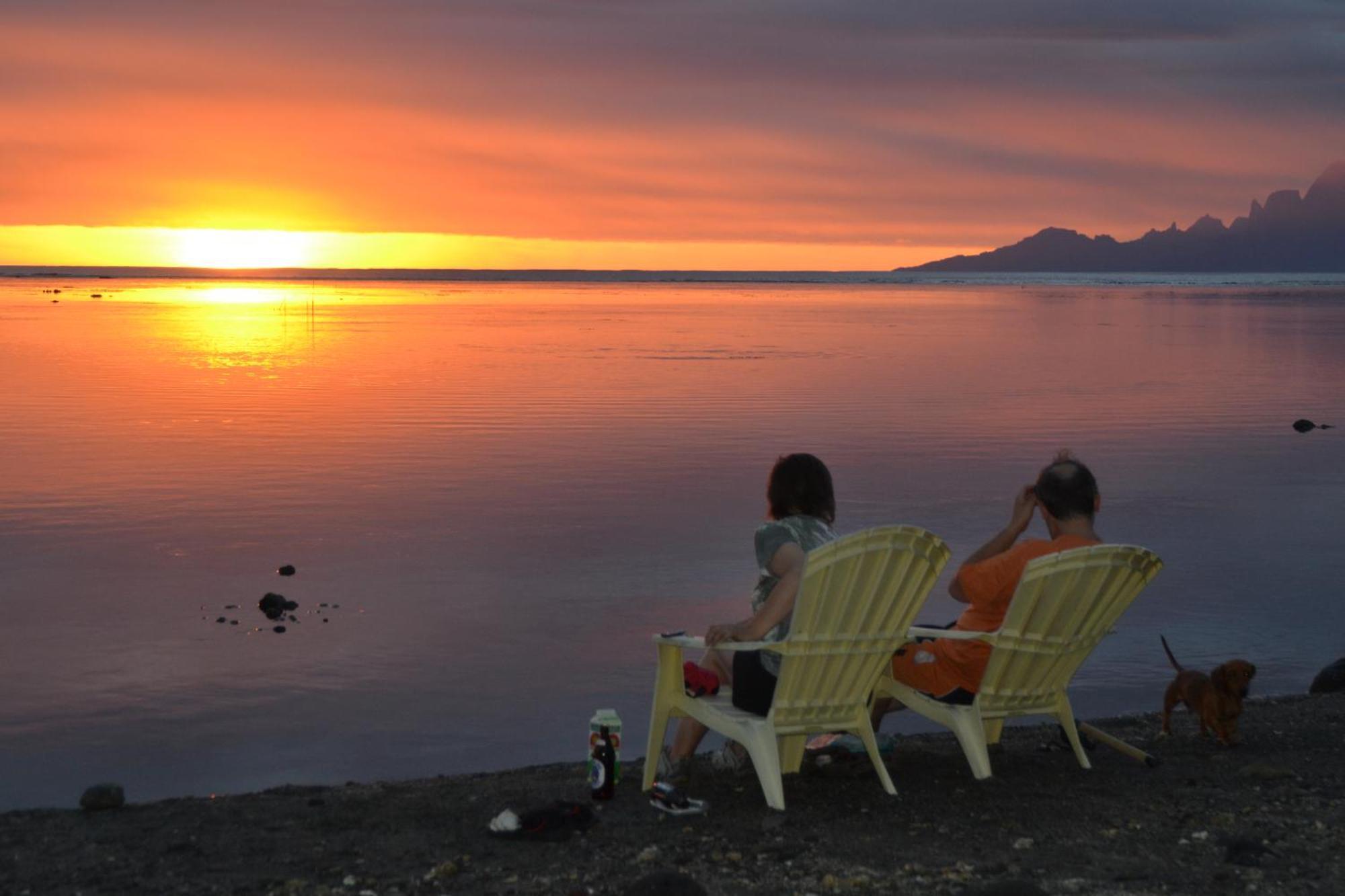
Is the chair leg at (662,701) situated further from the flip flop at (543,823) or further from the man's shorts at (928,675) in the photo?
the man's shorts at (928,675)

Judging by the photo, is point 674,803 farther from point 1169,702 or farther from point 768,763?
point 1169,702

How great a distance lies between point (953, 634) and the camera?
606 cm

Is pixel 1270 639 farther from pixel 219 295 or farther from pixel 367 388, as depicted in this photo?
pixel 219 295

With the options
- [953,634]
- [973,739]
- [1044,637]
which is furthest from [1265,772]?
[953,634]

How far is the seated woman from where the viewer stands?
5.77m

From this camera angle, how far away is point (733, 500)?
45.1 feet

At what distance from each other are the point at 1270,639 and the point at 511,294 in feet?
303

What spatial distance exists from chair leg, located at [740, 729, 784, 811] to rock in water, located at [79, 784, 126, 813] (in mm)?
2411

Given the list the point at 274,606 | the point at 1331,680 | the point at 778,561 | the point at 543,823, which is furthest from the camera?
the point at 274,606

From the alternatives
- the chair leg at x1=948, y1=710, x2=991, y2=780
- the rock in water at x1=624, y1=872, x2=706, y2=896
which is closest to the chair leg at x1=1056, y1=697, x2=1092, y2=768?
the chair leg at x1=948, y1=710, x2=991, y2=780

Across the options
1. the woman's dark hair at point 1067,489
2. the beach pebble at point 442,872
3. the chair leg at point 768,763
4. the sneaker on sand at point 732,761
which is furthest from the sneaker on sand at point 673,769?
the woman's dark hair at point 1067,489

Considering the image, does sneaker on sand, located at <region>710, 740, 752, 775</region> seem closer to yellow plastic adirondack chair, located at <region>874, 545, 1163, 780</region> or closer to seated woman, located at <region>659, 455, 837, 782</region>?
seated woman, located at <region>659, 455, 837, 782</region>

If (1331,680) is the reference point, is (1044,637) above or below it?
above

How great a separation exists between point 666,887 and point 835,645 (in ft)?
4.54
